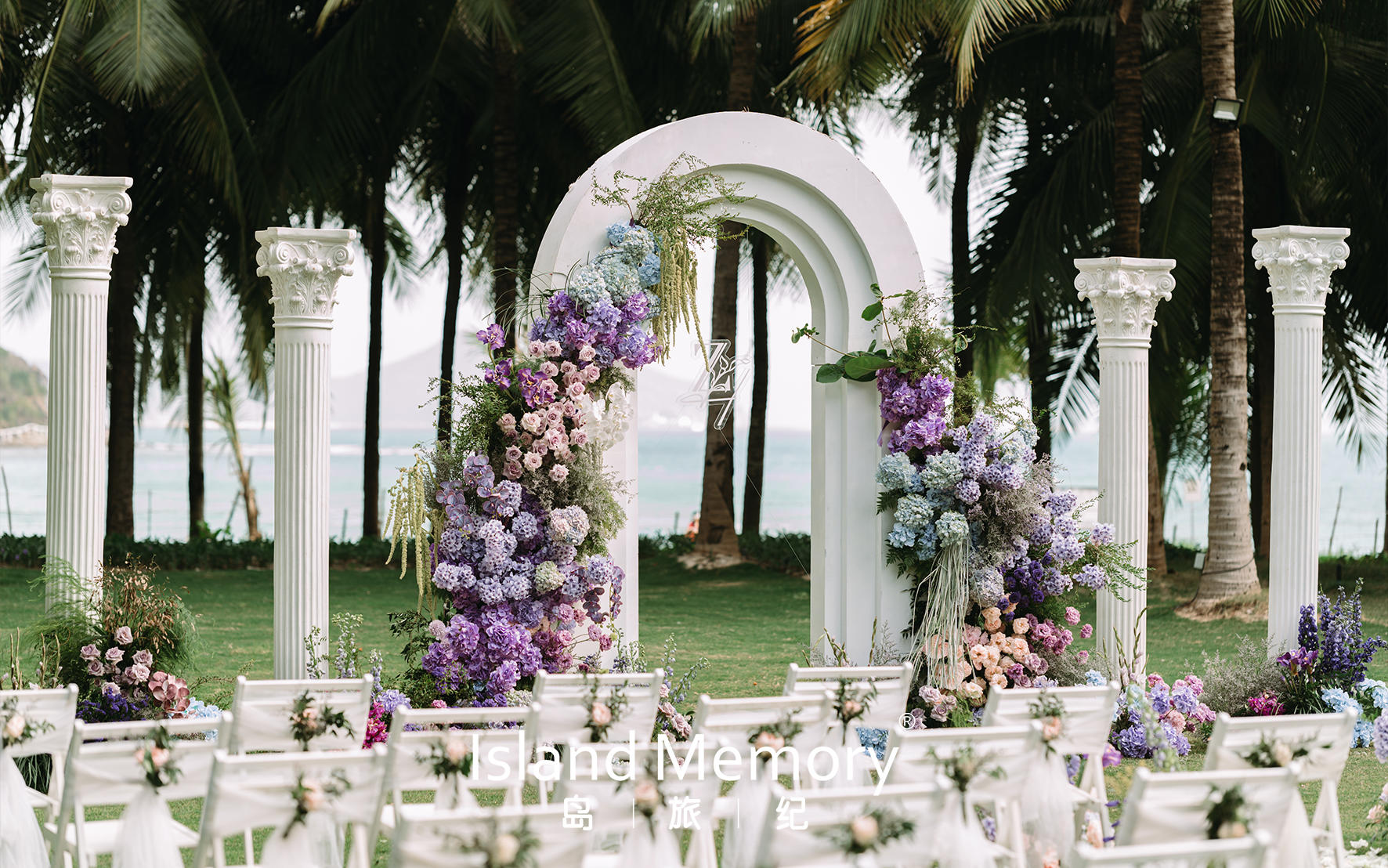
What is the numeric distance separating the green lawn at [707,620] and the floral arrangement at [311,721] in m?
3.24

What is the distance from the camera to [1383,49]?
52.7ft

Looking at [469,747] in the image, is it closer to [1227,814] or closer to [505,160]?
[1227,814]

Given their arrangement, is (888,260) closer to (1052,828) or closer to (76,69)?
(1052,828)

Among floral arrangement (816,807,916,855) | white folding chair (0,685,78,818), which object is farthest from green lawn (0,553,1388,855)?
floral arrangement (816,807,916,855)

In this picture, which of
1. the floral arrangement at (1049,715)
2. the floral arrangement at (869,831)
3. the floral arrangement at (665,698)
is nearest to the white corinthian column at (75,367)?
the floral arrangement at (665,698)

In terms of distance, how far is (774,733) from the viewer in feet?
17.5

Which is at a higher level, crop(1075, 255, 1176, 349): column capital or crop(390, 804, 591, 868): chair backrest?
crop(1075, 255, 1176, 349): column capital

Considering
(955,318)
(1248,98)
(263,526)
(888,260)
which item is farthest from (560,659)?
(263,526)

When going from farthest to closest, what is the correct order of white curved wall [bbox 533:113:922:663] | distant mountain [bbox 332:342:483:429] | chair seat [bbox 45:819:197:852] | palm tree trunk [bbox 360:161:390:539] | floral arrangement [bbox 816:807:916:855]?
1. distant mountain [bbox 332:342:483:429]
2. palm tree trunk [bbox 360:161:390:539]
3. white curved wall [bbox 533:113:922:663]
4. chair seat [bbox 45:819:197:852]
5. floral arrangement [bbox 816:807:916:855]

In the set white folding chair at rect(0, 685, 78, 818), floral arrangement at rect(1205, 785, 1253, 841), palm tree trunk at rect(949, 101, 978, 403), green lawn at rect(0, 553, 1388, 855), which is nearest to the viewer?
floral arrangement at rect(1205, 785, 1253, 841)

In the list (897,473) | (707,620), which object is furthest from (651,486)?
(897,473)

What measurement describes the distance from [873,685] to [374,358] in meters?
15.2

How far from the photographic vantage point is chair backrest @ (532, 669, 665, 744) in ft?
18.1

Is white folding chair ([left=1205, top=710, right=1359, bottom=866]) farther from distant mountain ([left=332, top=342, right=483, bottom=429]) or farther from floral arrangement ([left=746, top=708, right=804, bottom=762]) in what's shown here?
distant mountain ([left=332, top=342, right=483, bottom=429])
